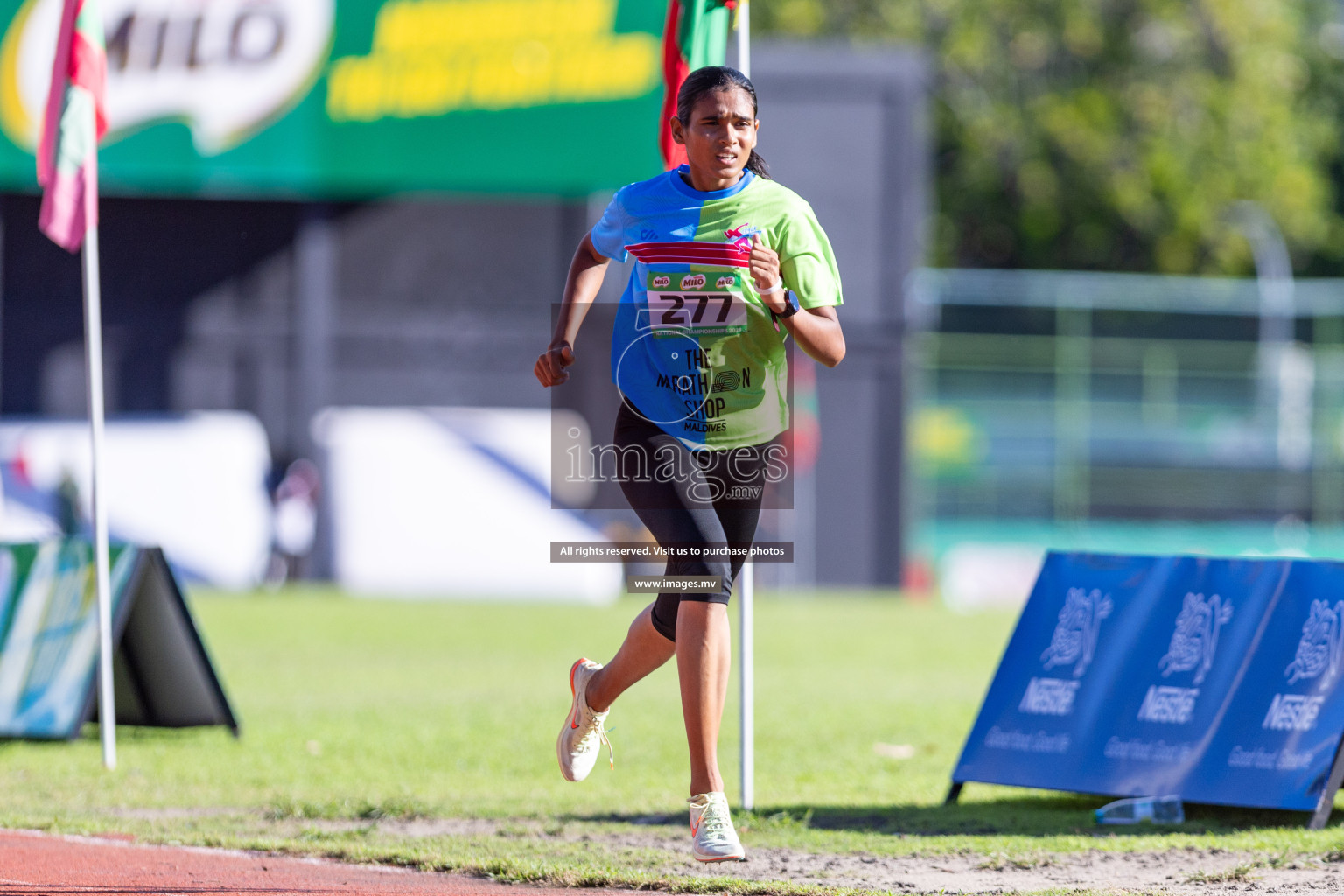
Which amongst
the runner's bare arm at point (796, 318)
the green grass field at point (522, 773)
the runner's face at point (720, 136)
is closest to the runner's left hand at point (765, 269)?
the runner's bare arm at point (796, 318)

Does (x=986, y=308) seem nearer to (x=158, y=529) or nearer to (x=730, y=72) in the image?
(x=158, y=529)

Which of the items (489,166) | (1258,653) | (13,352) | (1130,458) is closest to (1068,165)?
(1130,458)

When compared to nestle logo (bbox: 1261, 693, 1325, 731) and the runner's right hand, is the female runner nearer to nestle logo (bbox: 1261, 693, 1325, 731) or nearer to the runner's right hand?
the runner's right hand

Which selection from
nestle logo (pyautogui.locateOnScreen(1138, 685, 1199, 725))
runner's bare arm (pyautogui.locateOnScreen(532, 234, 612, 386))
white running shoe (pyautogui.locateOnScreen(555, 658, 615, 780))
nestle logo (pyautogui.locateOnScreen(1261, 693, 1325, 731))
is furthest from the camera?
nestle logo (pyautogui.locateOnScreen(1138, 685, 1199, 725))

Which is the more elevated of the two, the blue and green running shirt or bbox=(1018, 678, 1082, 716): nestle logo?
the blue and green running shirt

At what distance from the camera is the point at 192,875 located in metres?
6.08

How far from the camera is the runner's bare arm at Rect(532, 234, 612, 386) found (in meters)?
5.90

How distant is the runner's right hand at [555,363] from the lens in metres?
5.85

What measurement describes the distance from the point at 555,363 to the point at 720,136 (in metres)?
0.87

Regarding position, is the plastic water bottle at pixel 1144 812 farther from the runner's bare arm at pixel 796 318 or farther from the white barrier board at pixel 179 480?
the white barrier board at pixel 179 480

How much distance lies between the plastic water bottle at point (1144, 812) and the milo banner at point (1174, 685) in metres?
0.07

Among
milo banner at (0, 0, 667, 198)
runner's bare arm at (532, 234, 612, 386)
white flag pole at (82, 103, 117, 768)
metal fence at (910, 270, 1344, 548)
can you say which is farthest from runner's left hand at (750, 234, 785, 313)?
metal fence at (910, 270, 1344, 548)

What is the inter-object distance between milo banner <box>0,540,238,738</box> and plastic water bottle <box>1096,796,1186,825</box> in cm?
480

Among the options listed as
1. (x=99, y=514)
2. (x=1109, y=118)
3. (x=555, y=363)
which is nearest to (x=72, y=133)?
(x=99, y=514)
